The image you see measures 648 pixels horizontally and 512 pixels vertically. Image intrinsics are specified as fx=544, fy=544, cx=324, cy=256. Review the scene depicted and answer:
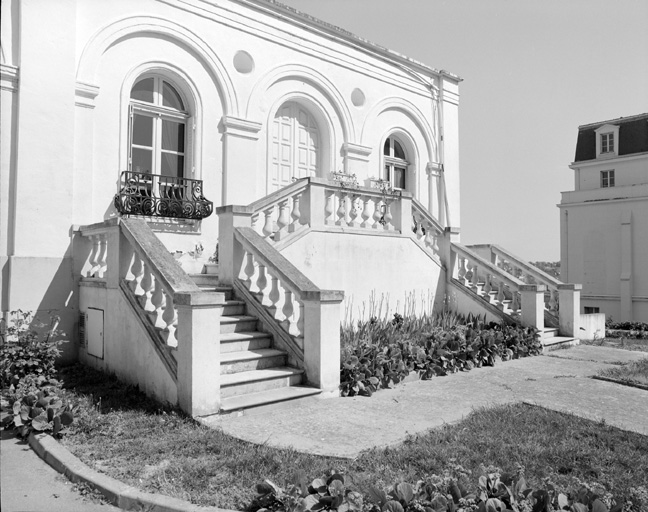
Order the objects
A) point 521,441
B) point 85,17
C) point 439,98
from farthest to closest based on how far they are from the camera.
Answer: point 439,98 → point 85,17 → point 521,441

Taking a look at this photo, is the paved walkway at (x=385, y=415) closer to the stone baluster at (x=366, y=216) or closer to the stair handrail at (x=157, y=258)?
the stair handrail at (x=157, y=258)

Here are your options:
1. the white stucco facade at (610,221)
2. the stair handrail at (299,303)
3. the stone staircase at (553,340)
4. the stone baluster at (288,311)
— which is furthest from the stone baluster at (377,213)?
the white stucco facade at (610,221)

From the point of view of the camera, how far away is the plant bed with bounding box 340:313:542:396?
765cm

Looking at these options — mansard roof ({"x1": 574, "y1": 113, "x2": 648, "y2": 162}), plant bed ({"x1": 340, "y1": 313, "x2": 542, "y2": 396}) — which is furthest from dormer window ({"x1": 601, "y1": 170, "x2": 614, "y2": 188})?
plant bed ({"x1": 340, "y1": 313, "x2": 542, "y2": 396})

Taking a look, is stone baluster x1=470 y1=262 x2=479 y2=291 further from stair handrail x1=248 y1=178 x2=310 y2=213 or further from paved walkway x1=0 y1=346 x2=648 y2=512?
stair handrail x1=248 y1=178 x2=310 y2=213

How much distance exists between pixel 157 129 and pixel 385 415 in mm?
7494

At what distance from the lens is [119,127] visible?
33.0 feet

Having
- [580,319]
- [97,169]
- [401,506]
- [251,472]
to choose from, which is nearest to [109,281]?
[97,169]

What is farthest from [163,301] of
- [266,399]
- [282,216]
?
[282,216]

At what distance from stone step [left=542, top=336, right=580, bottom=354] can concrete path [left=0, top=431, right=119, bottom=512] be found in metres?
9.06

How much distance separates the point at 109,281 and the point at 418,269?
637 centimetres

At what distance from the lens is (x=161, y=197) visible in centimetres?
1057

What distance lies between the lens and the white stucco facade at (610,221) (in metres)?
29.3

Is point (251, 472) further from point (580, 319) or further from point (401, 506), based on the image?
point (580, 319)
